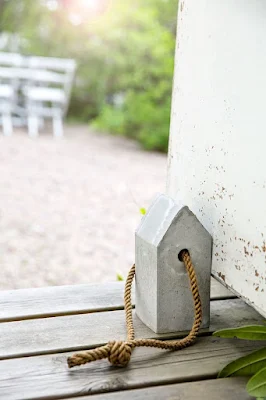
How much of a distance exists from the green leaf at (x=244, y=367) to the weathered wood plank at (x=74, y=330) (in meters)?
0.18

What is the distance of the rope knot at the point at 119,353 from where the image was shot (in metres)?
1.15

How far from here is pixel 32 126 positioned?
284 inches

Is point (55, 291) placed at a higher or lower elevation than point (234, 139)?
lower

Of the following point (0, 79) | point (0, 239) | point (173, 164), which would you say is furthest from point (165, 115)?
point (173, 164)

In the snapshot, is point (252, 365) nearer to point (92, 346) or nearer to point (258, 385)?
point (258, 385)

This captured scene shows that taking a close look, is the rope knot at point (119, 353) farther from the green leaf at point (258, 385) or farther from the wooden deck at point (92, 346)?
the green leaf at point (258, 385)

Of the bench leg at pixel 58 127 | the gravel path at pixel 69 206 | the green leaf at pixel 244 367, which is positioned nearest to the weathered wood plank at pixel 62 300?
the green leaf at pixel 244 367

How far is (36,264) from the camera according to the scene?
11.6 ft

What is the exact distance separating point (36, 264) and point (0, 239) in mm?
449

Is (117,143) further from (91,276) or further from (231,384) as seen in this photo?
(231,384)

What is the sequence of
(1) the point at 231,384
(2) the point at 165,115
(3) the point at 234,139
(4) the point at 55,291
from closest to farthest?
(1) the point at 231,384 → (3) the point at 234,139 → (4) the point at 55,291 → (2) the point at 165,115

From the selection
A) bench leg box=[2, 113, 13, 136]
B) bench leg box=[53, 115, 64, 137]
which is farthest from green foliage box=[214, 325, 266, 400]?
bench leg box=[53, 115, 64, 137]

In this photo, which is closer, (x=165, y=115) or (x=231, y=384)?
(x=231, y=384)

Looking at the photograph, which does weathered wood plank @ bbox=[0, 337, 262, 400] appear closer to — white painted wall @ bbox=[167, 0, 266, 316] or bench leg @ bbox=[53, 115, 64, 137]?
white painted wall @ bbox=[167, 0, 266, 316]
